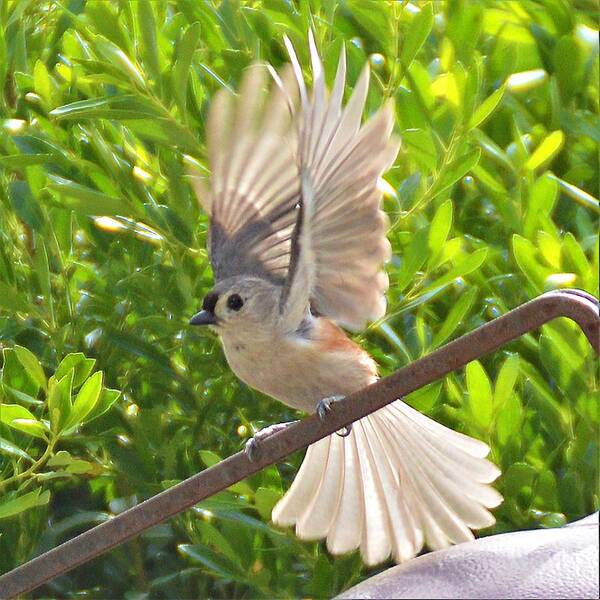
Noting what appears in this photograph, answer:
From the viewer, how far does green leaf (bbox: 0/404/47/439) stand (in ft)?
4.99

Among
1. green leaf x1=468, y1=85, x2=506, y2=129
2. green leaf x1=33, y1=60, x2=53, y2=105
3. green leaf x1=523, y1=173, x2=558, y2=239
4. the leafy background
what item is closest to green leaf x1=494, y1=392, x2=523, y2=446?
the leafy background

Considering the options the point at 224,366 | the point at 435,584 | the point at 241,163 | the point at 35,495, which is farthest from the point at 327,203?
the point at 435,584

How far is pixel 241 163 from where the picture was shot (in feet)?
5.79

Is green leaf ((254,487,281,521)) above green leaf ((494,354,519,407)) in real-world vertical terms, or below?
below

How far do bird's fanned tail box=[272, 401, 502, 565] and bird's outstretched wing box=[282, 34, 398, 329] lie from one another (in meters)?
0.21

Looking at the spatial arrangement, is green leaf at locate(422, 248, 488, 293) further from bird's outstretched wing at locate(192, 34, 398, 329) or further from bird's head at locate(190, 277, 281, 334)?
bird's head at locate(190, 277, 281, 334)

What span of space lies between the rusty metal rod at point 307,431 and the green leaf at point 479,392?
8.5 inches

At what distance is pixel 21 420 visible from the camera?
1.53 m

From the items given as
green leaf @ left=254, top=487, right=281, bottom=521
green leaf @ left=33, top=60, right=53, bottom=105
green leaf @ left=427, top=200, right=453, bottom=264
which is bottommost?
green leaf @ left=254, top=487, right=281, bottom=521

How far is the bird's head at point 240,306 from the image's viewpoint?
165 centimetres

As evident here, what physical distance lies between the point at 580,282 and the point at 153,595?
709 millimetres

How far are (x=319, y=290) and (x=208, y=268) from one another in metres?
0.16

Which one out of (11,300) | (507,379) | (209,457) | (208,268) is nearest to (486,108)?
(507,379)

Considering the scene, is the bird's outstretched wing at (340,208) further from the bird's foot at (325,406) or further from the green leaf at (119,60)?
the green leaf at (119,60)
